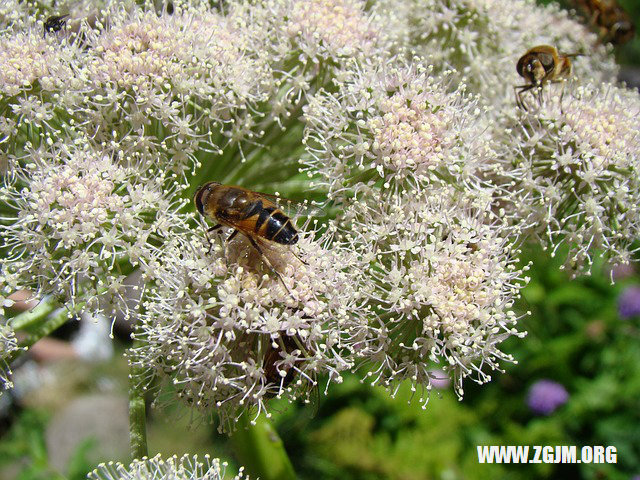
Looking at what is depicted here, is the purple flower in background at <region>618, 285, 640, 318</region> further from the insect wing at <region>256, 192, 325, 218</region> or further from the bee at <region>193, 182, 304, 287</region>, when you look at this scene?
the bee at <region>193, 182, 304, 287</region>

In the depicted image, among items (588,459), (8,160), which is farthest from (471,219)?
(588,459)

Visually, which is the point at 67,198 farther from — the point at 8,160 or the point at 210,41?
the point at 210,41

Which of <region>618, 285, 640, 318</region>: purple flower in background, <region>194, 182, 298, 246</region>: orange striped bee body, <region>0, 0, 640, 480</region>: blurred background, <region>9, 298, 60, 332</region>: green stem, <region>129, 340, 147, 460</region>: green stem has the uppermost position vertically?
<region>194, 182, 298, 246</region>: orange striped bee body

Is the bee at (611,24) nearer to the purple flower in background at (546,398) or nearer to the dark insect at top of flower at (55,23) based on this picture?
the purple flower in background at (546,398)

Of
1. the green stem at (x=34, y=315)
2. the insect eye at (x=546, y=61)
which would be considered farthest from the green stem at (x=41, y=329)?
the insect eye at (x=546, y=61)

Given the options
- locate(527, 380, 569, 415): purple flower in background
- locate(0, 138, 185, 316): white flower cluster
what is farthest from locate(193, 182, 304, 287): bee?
locate(527, 380, 569, 415): purple flower in background
